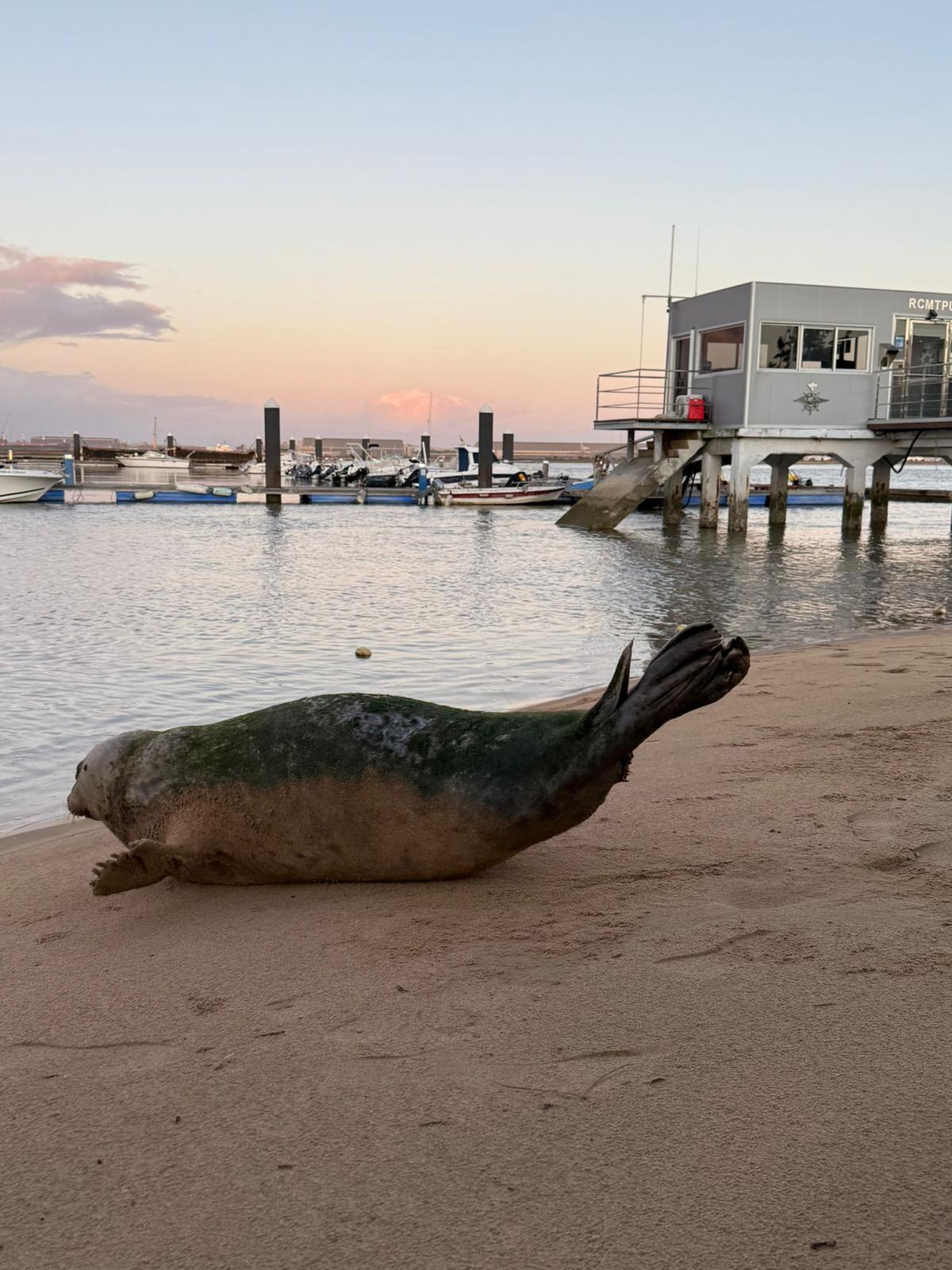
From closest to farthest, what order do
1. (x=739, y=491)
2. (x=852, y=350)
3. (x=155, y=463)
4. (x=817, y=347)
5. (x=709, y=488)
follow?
1. (x=817, y=347)
2. (x=852, y=350)
3. (x=739, y=491)
4. (x=709, y=488)
5. (x=155, y=463)

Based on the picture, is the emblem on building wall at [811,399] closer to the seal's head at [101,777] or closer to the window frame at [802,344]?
the window frame at [802,344]

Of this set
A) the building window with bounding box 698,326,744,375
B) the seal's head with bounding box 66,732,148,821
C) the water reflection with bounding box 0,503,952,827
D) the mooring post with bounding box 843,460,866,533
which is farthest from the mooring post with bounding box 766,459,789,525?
the seal's head with bounding box 66,732,148,821

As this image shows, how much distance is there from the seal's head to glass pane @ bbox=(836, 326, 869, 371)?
25205mm

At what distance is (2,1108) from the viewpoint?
281 cm

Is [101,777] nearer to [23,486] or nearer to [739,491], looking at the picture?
[739,491]

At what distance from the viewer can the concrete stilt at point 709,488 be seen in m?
29.5

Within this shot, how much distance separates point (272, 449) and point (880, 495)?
85.2 ft

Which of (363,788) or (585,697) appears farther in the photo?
(585,697)

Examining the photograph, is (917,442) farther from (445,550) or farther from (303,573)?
(303,573)

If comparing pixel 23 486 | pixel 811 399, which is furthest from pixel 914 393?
pixel 23 486

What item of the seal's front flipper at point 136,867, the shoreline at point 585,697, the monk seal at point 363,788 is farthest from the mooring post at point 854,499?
the seal's front flipper at point 136,867

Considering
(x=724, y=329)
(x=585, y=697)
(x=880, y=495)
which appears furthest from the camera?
(x=880, y=495)

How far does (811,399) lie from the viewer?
1041 inches

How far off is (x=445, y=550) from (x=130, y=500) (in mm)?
23691
